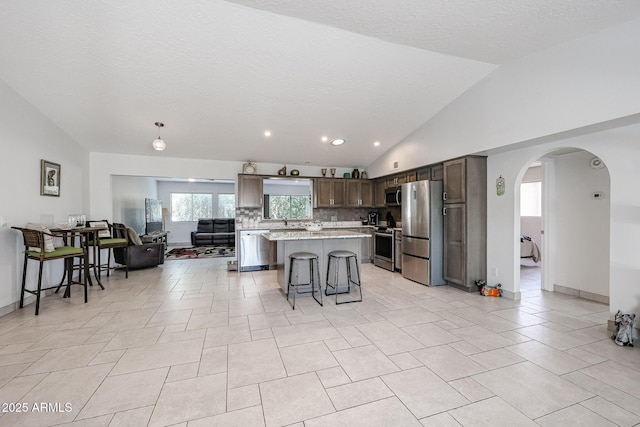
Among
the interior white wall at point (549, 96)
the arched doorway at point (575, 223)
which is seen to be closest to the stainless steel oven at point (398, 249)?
the interior white wall at point (549, 96)

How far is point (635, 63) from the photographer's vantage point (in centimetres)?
229

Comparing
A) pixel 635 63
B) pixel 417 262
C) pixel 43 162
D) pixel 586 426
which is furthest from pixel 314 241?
pixel 43 162

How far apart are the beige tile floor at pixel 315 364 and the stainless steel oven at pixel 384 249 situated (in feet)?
6.33

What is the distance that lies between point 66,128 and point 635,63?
22.6ft

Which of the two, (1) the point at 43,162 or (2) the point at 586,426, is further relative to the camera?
(1) the point at 43,162

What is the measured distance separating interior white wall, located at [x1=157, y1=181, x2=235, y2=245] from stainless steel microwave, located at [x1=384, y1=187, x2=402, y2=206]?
22.7 feet

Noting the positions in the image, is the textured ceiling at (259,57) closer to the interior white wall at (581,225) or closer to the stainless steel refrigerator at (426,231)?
the stainless steel refrigerator at (426,231)

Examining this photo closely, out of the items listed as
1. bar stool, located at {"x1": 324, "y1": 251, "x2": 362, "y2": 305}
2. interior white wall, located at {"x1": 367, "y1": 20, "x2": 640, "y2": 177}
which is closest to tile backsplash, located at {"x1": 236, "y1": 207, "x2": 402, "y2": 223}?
interior white wall, located at {"x1": 367, "y1": 20, "x2": 640, "y2": 177}

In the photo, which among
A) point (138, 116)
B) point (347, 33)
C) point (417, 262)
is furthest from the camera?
point (417, 262)

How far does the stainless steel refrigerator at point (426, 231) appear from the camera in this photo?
14.6 feet

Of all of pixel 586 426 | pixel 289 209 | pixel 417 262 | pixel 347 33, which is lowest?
pixel 586 426

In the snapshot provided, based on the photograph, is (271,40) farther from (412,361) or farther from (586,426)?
(586,426)

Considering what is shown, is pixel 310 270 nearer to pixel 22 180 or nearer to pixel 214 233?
pixel 22 180

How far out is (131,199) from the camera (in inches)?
283
